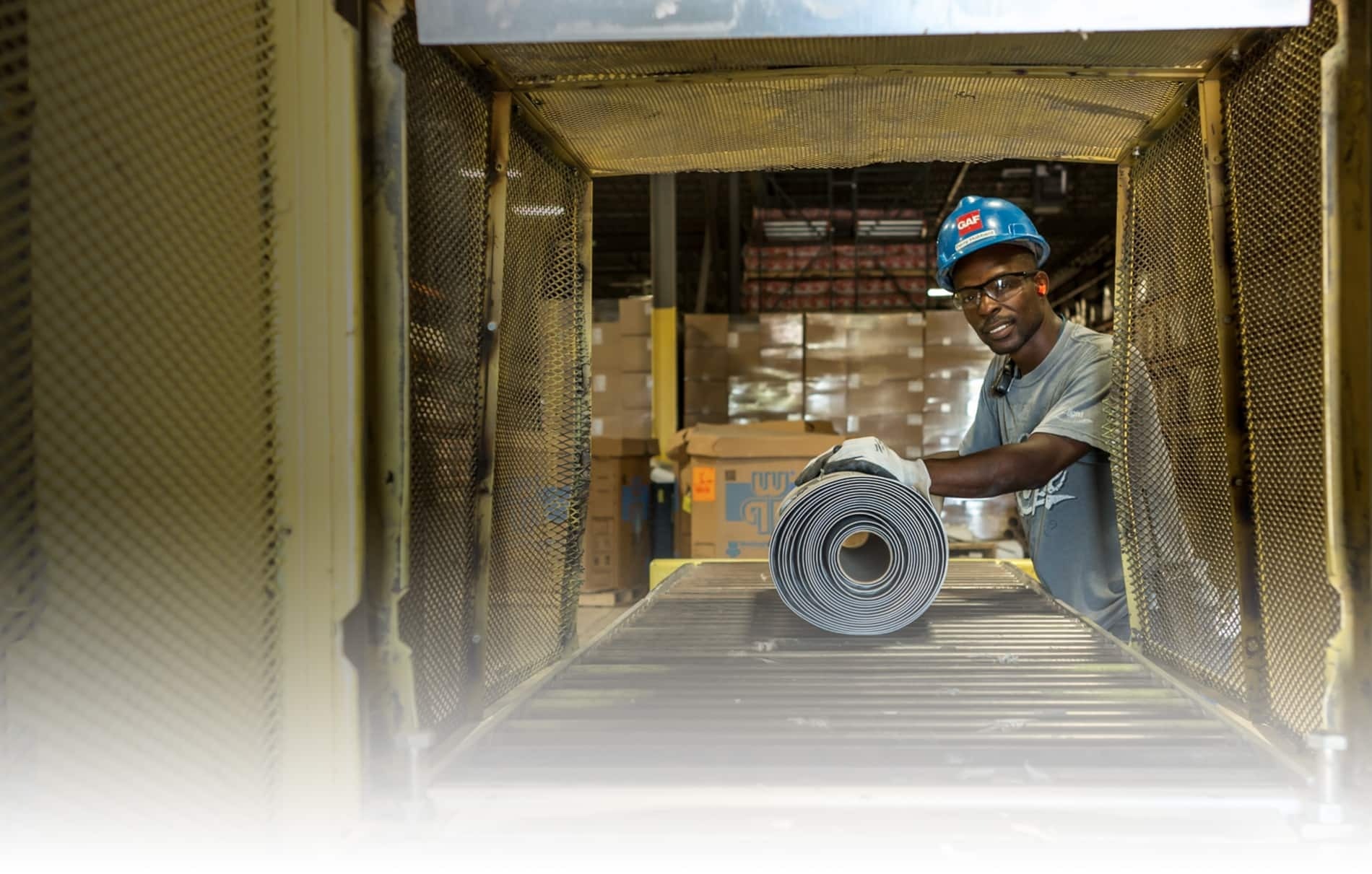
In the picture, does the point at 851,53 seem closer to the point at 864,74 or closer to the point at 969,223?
the point at 864,74

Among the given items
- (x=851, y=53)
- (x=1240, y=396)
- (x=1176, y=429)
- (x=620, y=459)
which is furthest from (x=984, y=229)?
(x=620, y=459)

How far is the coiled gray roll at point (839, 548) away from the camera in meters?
1.94

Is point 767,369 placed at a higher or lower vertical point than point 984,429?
higher

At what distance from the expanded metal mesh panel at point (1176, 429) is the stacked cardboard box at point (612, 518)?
4802mm

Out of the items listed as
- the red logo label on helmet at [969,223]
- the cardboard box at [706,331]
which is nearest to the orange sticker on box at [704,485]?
the cardboard box at [706,331]

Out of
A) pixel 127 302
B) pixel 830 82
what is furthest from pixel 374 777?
pixel 830 82

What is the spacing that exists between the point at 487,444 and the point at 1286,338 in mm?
1320

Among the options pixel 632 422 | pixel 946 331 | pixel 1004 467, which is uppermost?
pixel 946 331

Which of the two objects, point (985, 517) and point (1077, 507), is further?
point (985, 517)

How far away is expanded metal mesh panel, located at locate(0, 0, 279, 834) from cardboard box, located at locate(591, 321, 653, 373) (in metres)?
6.42

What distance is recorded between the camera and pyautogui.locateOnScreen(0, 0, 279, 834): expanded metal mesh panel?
94 cm

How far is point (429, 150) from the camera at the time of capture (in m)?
1.42

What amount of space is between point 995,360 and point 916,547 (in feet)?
4.10

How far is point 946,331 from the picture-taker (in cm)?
762
